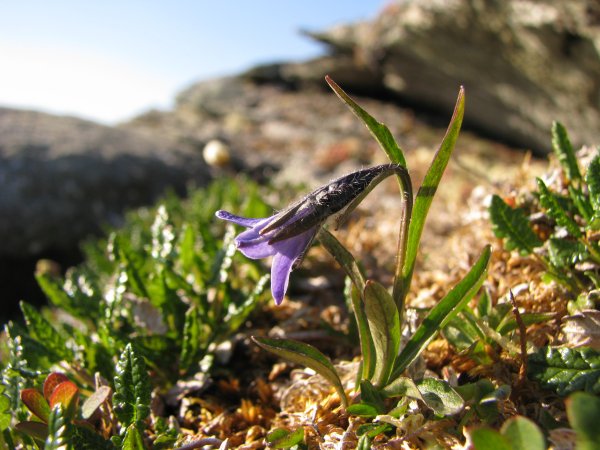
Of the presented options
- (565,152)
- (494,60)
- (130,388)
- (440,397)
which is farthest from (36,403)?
(494,60)

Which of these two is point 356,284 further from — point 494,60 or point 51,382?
point 494,60

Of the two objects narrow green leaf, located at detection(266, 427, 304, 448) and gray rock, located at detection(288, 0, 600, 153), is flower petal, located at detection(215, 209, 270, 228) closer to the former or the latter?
narrow green leaf, located at detection(266, 427, 304, 448)

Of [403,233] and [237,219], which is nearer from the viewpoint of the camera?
[237,219]

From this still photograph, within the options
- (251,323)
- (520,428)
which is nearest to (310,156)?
(251,323)

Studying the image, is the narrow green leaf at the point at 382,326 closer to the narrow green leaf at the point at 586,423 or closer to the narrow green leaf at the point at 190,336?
the narrow green leaf at the point at 586,423

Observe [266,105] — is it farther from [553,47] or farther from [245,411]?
[245,411]

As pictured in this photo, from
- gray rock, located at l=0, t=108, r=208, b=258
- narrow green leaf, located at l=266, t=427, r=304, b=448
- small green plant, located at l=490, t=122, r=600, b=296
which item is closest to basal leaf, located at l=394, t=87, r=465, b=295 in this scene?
small green plant, located at l=490, t=122, r=600, b=296
